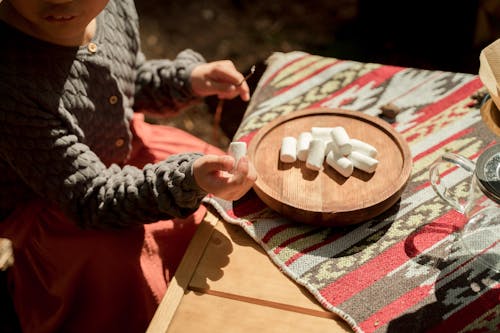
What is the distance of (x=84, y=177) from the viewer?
95cm

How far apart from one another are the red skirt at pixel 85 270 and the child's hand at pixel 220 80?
281 mm

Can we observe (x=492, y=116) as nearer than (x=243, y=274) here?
Yes

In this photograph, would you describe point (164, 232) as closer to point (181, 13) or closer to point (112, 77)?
point (112, 77)

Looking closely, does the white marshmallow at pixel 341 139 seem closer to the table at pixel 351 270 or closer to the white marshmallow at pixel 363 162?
the white marshmallow at pixel 363 162

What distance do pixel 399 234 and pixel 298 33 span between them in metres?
1.89

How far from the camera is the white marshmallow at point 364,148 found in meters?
1.00

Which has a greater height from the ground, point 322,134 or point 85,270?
point 322,134

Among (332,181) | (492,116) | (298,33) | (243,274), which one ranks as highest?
(492,116)

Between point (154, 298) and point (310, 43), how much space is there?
1794mm

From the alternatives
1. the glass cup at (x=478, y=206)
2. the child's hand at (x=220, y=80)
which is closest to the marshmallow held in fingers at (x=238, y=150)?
the child's hand at (x=220, y=80)

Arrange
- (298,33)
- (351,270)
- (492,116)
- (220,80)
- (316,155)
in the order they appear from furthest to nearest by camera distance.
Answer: (298,33) → (220,80) → (316,155) → (351,270) → (492,116)

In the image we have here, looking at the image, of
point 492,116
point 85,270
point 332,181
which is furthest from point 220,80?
point 492,116

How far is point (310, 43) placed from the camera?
102 inches

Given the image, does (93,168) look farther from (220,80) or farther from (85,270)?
(220,80)
